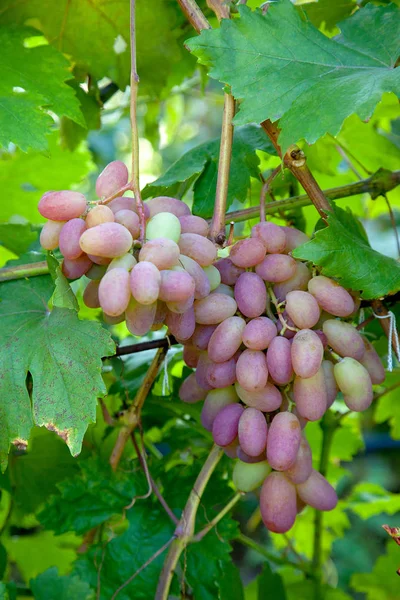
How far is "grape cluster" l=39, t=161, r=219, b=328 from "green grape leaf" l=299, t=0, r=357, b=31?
47cm

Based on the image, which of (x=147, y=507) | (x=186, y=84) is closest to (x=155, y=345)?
(x=147, y=507)

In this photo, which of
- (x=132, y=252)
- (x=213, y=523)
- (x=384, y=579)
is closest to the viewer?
(x=132, y=252)

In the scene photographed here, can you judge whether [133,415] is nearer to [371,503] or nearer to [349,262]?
[349,262]

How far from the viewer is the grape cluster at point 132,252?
53cm

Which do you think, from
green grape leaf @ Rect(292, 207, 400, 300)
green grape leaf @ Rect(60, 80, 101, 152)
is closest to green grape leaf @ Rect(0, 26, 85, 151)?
green grape leaf @ Rect(60, 80, 101, 152)

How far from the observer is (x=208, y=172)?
860mm

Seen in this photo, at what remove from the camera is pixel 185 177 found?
2.64 ft

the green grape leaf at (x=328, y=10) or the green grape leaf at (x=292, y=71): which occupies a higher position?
the green grape leaf at (x=292, y=71)

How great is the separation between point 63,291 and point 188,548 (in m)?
0.39

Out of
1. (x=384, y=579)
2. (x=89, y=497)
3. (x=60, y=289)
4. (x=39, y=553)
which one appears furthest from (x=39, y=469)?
(x=384, y=579)

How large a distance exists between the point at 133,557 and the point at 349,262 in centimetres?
45

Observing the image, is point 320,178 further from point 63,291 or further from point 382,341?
point 63,291

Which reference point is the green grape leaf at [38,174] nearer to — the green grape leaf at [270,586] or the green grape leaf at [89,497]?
the green grape leaf at [89,497]

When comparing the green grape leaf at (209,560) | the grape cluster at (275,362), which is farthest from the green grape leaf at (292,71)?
the green grape leaf at (209,560)
